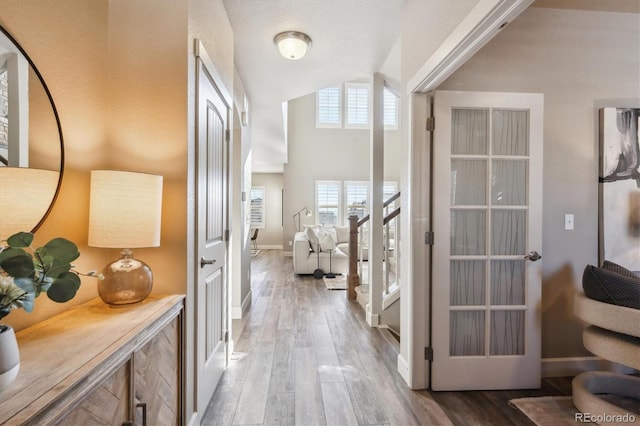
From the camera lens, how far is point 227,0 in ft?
7.33

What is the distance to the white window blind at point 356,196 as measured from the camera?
9188 millimetres

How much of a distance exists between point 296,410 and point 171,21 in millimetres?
2312

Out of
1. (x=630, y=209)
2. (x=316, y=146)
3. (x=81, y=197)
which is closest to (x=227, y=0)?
(x=81, y=197)

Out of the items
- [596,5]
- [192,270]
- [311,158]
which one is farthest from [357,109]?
[192,270]

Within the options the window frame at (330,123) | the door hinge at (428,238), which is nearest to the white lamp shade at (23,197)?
the door hinge at (428,238)

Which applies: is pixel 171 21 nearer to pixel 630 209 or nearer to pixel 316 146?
pixel 630 209

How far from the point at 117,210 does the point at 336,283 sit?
4337 millimetres

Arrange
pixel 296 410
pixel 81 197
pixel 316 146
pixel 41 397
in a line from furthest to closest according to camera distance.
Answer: pixel 316 146, pixel 296 410, pixel 81 197, pixel 41 397

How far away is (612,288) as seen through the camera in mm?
1721

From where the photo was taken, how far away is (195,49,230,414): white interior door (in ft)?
5.71

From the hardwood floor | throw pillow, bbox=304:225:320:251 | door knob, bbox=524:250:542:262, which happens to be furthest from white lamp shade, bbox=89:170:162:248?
throw pillow, bbox=304:225:320:251

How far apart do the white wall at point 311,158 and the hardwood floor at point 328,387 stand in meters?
5.85

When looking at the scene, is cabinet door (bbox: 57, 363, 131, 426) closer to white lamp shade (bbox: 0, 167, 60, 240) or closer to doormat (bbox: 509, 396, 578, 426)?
A: white lamp shade (bbox: 0, 167, 60, 240)

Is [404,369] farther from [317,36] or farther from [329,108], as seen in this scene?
[329,108]
